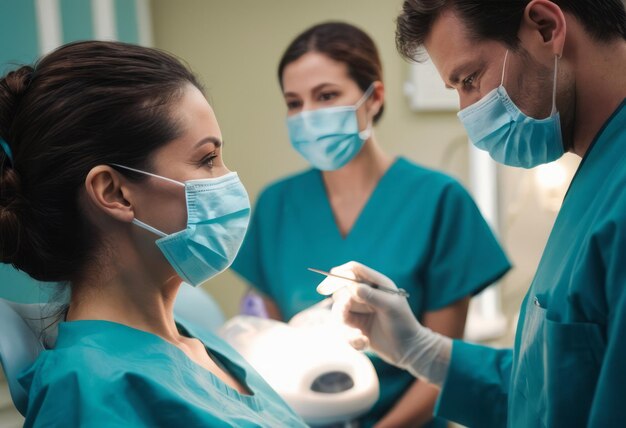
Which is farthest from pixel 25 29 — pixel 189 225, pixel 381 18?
pixel 381 18

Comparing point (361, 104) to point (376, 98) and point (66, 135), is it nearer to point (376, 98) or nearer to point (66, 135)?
point (376, 98)

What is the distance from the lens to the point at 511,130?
1.17 metres

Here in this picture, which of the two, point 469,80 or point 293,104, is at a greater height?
point 469,80

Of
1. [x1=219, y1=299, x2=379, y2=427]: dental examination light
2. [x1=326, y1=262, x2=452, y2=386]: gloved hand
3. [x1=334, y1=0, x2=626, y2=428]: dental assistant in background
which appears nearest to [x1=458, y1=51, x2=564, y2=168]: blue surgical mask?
[x1=334, y1=0, x2=626, y2=428]: dental assistant in background

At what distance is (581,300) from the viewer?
3.19 feet

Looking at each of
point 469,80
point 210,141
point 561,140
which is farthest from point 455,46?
point 210,141

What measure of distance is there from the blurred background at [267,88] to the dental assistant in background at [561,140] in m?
1.06

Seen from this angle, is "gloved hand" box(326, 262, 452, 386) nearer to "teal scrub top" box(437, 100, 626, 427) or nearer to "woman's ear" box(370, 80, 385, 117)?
"teal scrub top" box(437, 100, 626, 427)

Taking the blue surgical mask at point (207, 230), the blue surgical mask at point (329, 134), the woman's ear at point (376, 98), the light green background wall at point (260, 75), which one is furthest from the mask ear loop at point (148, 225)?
the light green background wall at point (260, 75)

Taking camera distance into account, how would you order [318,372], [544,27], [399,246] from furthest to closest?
1. [399,246]
2. [318,372]
3. [544,27]

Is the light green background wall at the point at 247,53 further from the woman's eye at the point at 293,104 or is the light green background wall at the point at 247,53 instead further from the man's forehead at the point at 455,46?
the man's forehead at the point at 455,46

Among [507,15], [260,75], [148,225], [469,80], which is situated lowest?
[148,225]

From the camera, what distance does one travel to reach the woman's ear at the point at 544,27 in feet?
3.50

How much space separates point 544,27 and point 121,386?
822mm
